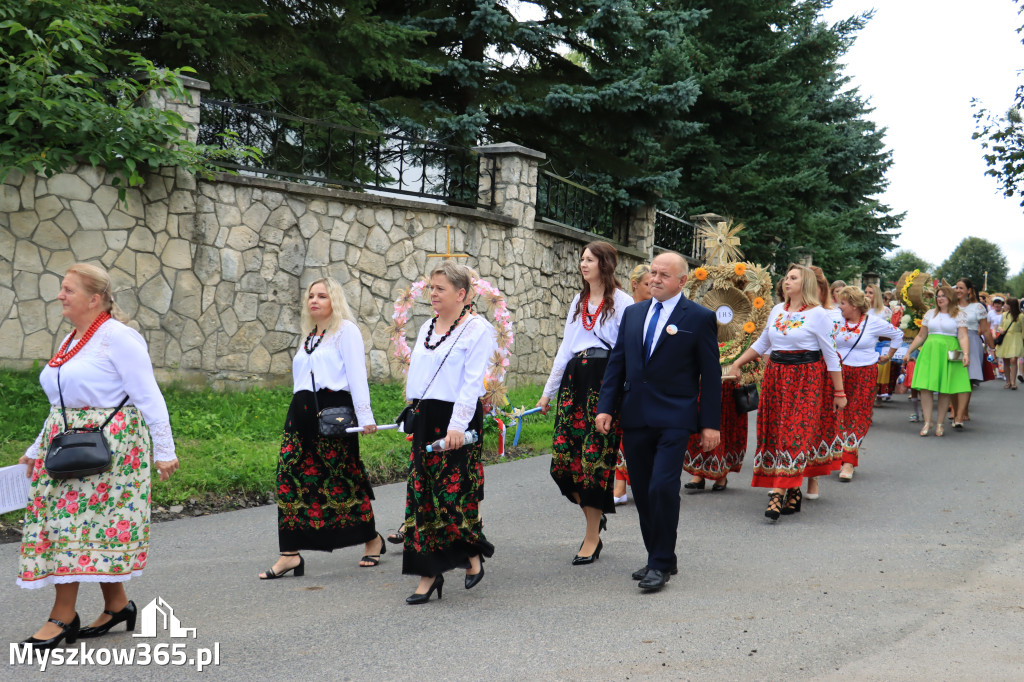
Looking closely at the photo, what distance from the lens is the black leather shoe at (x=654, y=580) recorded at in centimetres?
574

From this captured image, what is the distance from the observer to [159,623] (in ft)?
16.7

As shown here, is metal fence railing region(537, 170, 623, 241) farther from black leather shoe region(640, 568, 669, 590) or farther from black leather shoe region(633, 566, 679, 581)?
black leather shoe region(640, 568, 669, 590)

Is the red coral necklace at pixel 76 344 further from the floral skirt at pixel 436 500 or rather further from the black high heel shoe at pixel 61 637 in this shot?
the floral skirt at pixel 436 500

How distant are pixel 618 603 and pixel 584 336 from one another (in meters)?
1.88

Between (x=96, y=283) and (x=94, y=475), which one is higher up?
(x=96, y=283)

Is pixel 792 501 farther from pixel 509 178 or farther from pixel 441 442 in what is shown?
pixel 509 178

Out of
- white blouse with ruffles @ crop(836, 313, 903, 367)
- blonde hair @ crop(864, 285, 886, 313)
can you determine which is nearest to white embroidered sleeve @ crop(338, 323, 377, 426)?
white blouse with ruffles @ crop(836, 313, 903, 367)

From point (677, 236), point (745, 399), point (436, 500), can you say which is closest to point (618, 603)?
point (436, 500)

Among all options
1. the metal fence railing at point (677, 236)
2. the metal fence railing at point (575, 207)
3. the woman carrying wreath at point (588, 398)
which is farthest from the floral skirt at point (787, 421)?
the metal fence railing at point (677, 236)

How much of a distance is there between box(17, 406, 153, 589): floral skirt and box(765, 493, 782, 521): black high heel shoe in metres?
4.86

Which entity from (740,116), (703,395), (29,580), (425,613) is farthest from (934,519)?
(740,116)

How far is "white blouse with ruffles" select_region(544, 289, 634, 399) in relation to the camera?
6.62 m

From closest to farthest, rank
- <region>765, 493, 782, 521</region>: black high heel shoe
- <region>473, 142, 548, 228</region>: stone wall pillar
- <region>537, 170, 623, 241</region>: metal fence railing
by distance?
<region>765, 493, 782, 521</region>: black high heel shoe → <region>473, 142, 548, 228</region>: stone wall pillar → <region>537, 170, 623, 241</region>: metal fence railing

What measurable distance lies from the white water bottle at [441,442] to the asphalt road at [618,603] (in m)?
0.87
